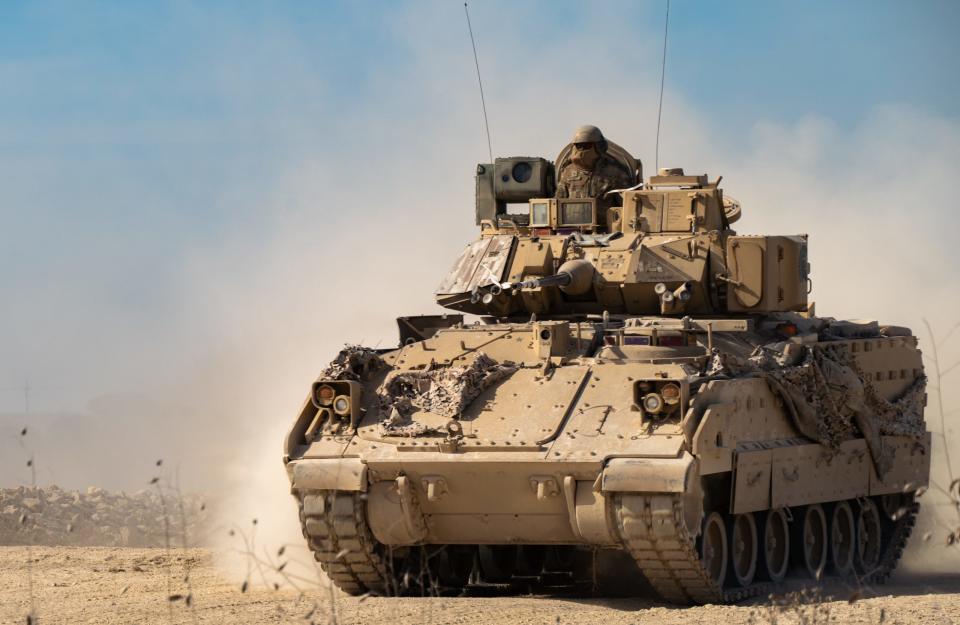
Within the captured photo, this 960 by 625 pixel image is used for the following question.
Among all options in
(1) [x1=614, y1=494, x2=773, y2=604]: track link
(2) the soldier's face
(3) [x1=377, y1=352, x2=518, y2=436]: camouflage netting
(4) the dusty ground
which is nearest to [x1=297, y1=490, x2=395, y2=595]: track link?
(4) the dusty ground

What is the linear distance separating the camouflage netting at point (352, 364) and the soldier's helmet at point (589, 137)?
4722 millimetres

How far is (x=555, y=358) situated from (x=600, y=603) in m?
2.21

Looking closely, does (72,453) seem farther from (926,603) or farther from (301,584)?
(926,603)

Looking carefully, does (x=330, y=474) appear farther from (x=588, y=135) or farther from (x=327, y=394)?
(x=588, y=135)

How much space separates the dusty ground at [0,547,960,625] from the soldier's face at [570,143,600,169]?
556cm

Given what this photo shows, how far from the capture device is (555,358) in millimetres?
15328

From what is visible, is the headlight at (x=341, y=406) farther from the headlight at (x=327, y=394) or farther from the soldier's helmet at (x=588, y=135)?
the soldier's helmet at (x=588, y=135)

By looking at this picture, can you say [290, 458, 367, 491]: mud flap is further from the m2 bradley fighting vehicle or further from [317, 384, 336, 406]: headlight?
[317, 384, 336, 406]: headlight

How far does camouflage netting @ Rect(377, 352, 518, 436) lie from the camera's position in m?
14.7

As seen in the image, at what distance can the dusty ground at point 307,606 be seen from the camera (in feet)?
42.2

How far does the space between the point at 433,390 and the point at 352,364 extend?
829 mm

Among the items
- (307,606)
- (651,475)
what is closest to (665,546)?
(651,475)

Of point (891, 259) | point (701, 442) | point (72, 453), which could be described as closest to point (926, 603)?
point (701, 442)

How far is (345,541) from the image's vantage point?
14.7 metres
